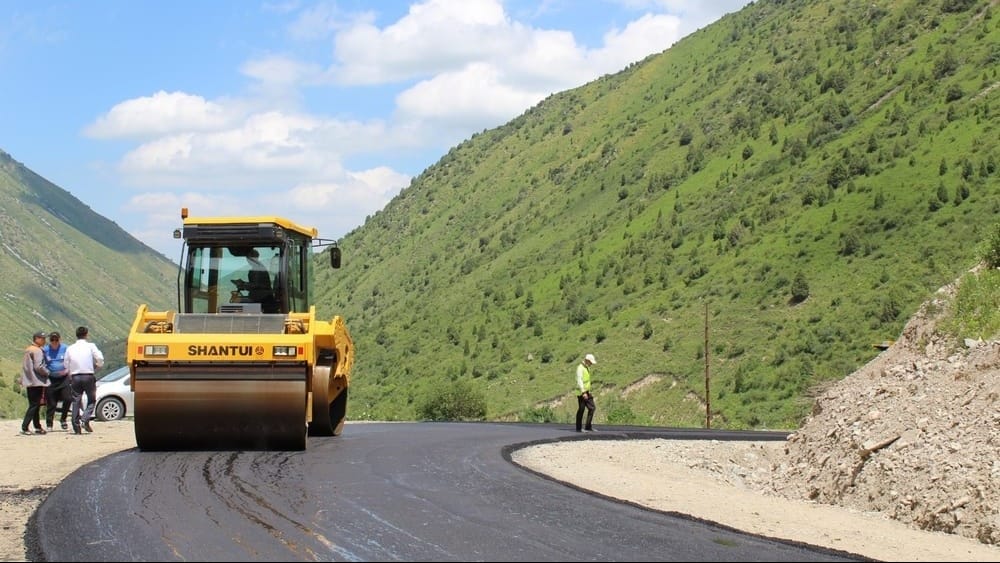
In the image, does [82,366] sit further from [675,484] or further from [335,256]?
[675,484]

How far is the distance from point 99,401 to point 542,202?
228 feet

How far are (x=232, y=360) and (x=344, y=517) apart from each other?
513 centimetres

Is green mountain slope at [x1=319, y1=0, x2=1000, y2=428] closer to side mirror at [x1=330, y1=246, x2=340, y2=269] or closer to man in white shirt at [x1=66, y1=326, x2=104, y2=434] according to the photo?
side mirror at [x1=330, y1=246, x2=340, y2=269]

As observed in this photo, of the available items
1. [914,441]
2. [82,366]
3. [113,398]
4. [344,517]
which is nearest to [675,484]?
[914,441]

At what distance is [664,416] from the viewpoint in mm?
45438

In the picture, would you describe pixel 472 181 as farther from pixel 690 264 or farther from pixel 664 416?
pixel 664 416

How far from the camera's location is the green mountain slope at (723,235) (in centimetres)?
4725

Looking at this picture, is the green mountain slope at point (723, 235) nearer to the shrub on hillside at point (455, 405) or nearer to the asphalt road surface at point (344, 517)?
the shrub on hillside at point (455, 405)

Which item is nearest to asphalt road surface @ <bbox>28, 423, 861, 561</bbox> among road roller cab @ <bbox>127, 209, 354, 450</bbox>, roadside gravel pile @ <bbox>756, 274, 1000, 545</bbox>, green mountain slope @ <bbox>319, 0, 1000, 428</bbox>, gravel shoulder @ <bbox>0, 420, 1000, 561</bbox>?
road roller cab @ <bbox>127, 209, 354, 450</bbox>

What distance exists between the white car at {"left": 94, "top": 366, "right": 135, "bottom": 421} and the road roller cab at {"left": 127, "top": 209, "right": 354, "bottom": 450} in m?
9.88

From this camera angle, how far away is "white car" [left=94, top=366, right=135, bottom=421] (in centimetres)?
2500

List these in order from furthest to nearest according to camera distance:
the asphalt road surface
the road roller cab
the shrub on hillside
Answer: the shrub on hillside → the road roller cab → the asphalt road surface

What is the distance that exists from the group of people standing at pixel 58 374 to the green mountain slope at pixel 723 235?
21.3 m

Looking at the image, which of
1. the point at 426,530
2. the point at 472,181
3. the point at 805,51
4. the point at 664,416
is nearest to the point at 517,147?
the point at 472,181
